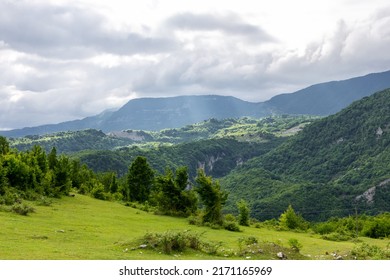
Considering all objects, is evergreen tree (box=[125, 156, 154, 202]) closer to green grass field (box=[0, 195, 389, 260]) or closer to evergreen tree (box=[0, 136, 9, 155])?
evergreen tree (box=[0, 136, 9, 155])

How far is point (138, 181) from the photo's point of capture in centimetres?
10306

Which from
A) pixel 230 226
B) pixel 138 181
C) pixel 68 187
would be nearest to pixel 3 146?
pixel 68 187

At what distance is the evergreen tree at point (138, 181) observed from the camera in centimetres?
10225

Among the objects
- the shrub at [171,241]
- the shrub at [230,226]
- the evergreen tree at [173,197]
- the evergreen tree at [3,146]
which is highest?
the evergreen tree at [3,146]

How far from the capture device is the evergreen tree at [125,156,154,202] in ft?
335

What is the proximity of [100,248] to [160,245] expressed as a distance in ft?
15.5

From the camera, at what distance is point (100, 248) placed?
3247 cm

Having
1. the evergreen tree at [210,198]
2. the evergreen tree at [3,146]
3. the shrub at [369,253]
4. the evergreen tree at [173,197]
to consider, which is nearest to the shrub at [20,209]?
the evergreen tree at [210,198]

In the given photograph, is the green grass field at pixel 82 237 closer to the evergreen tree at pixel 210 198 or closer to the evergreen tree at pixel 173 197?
the evergreen tree at pixel 210 198

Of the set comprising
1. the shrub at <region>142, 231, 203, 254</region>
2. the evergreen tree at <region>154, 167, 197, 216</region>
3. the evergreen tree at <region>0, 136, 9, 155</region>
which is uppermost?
the evergreen tree at <region>0, 136, 9, 155</region>

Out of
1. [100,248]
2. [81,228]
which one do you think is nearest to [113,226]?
[81,228]

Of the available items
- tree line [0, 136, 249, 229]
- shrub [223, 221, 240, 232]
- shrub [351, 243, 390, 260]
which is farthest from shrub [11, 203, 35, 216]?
shrub [351, 243, 390, 260]

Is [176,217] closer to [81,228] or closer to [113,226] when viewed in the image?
[113,226]

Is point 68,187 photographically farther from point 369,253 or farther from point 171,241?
point 369,253
